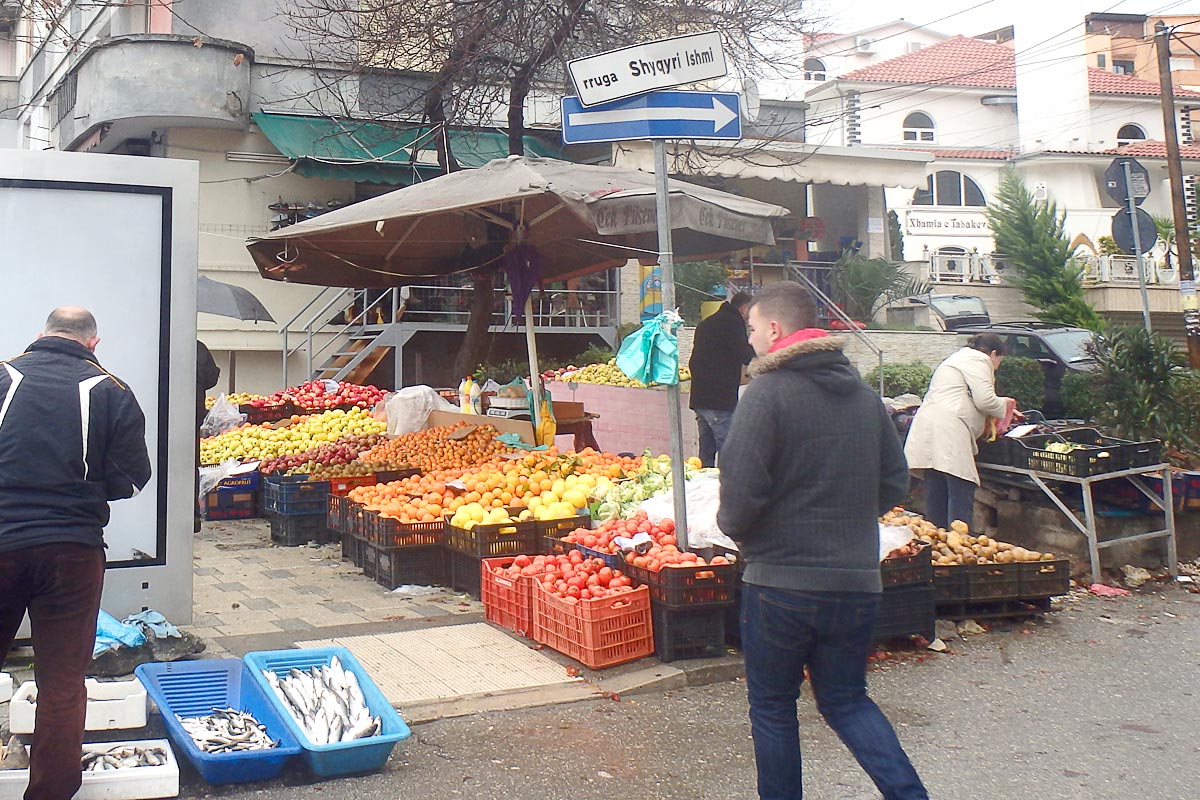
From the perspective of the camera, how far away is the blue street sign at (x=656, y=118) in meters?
5.79

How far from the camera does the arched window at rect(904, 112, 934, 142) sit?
4297 centimetres

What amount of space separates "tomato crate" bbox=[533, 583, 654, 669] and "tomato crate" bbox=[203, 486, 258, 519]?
20.4 feet

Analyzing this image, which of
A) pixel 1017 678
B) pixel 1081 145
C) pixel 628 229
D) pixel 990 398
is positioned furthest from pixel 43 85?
pixel 1081 145

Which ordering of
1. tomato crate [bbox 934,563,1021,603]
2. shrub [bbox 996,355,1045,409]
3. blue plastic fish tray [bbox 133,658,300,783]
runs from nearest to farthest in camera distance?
blue plastic fish tray [bbox 133,658,300,783] < tomato crate [bbox 934,563,1021,603] < shrub [bbox 996,355,1045,409]

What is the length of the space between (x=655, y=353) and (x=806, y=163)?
50.5 feet

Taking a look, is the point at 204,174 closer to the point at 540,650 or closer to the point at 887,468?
the point at 540,650

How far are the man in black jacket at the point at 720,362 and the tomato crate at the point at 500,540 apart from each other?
2887 mm

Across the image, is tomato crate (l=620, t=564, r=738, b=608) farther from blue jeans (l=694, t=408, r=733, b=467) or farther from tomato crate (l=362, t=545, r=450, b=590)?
blue jeans (l=694, t=408, r=733, b=467)

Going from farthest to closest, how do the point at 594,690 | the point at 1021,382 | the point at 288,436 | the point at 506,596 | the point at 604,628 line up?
the point at 1021,382
the point at 288,436
the point at 506,596
the point at 604,628
the point at 594,690

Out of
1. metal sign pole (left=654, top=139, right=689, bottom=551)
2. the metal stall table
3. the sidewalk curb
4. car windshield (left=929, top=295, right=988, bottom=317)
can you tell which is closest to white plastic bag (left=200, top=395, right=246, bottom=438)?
metal sign pole (left=654, top=139, right=689, bottom=551)

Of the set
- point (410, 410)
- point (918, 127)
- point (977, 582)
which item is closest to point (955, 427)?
point (977, 582)

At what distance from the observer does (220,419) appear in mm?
13727

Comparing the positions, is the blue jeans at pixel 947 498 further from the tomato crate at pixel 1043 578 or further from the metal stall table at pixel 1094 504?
the tomato crate at pixel 1043 578

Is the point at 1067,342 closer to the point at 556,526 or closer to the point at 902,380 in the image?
the point at 902,380
